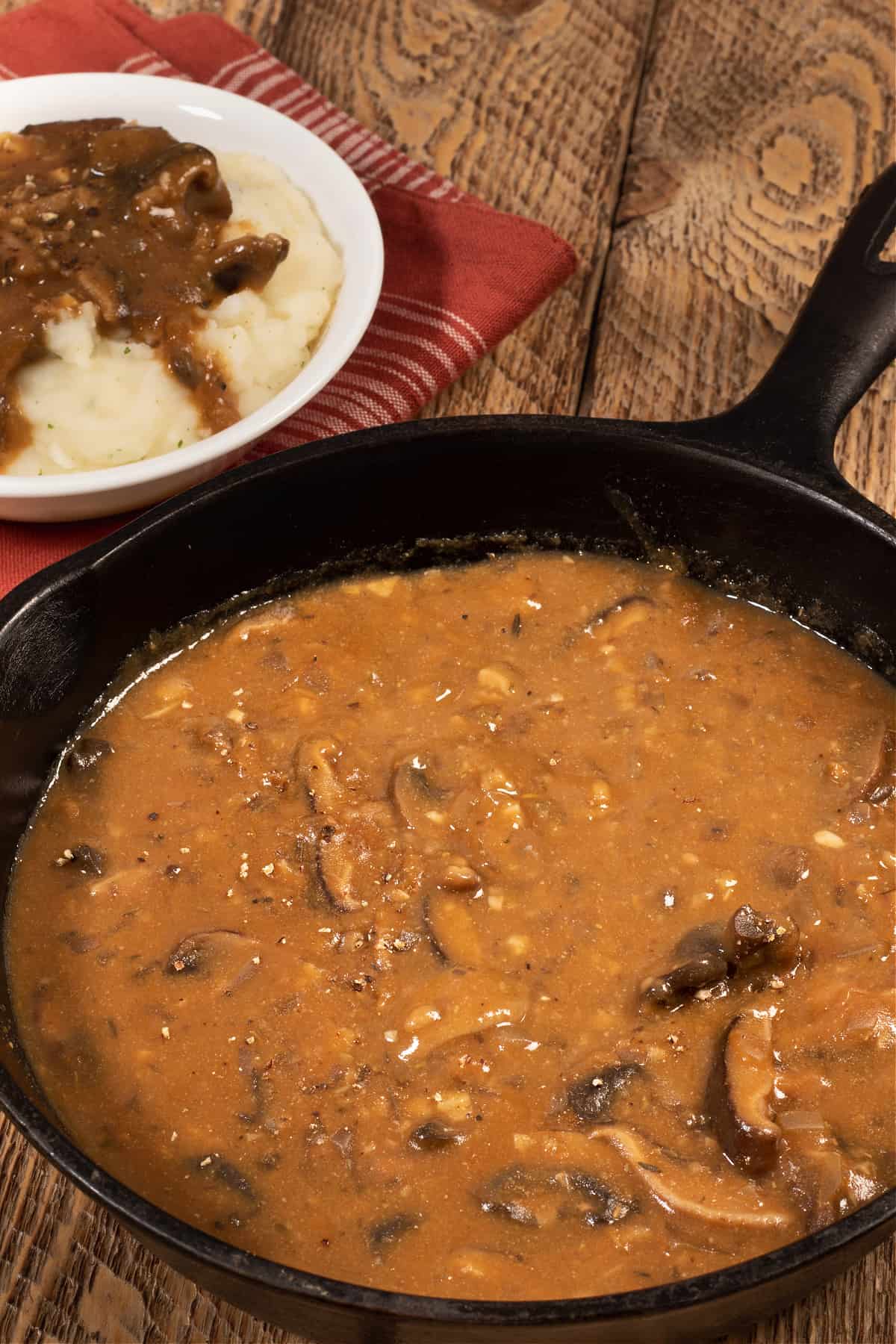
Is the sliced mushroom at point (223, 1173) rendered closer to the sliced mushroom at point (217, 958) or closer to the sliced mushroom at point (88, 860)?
the sliced mushroom at point (217, 958)

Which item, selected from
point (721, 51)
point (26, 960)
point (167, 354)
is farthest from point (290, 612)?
point (721, 51)

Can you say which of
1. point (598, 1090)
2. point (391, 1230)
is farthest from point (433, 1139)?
point (598, 1090)

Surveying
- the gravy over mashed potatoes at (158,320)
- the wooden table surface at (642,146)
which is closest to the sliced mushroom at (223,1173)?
the gravy over mashed potatoes at (158,320)

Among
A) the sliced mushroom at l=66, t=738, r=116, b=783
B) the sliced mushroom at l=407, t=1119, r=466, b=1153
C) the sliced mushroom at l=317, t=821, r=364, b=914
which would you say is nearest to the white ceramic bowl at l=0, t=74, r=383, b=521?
the sliced mushroom at l=66, t=738, r=116, b=783

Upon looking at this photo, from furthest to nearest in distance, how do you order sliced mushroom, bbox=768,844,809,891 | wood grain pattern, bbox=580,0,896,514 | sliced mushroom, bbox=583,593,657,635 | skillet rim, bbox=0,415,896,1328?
wood grain pattern, bbox=580,0,896,514 < sliced mushroom, bbox=583,593,657,635 < sliced mushroom, bbox=768,844,809,891 < skillet rim, bbox=0,415,896,1328

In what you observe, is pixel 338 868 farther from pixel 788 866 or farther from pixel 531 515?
pixel 531 515

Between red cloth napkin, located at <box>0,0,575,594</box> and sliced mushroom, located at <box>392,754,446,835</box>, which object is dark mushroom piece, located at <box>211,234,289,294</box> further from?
sliced mushroom, located at <box>392,754,446,835</box>

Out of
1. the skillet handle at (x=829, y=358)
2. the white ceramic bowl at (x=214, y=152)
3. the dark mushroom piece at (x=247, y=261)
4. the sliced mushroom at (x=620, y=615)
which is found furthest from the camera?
the dark mushroom piece at (x=247, y=261)
